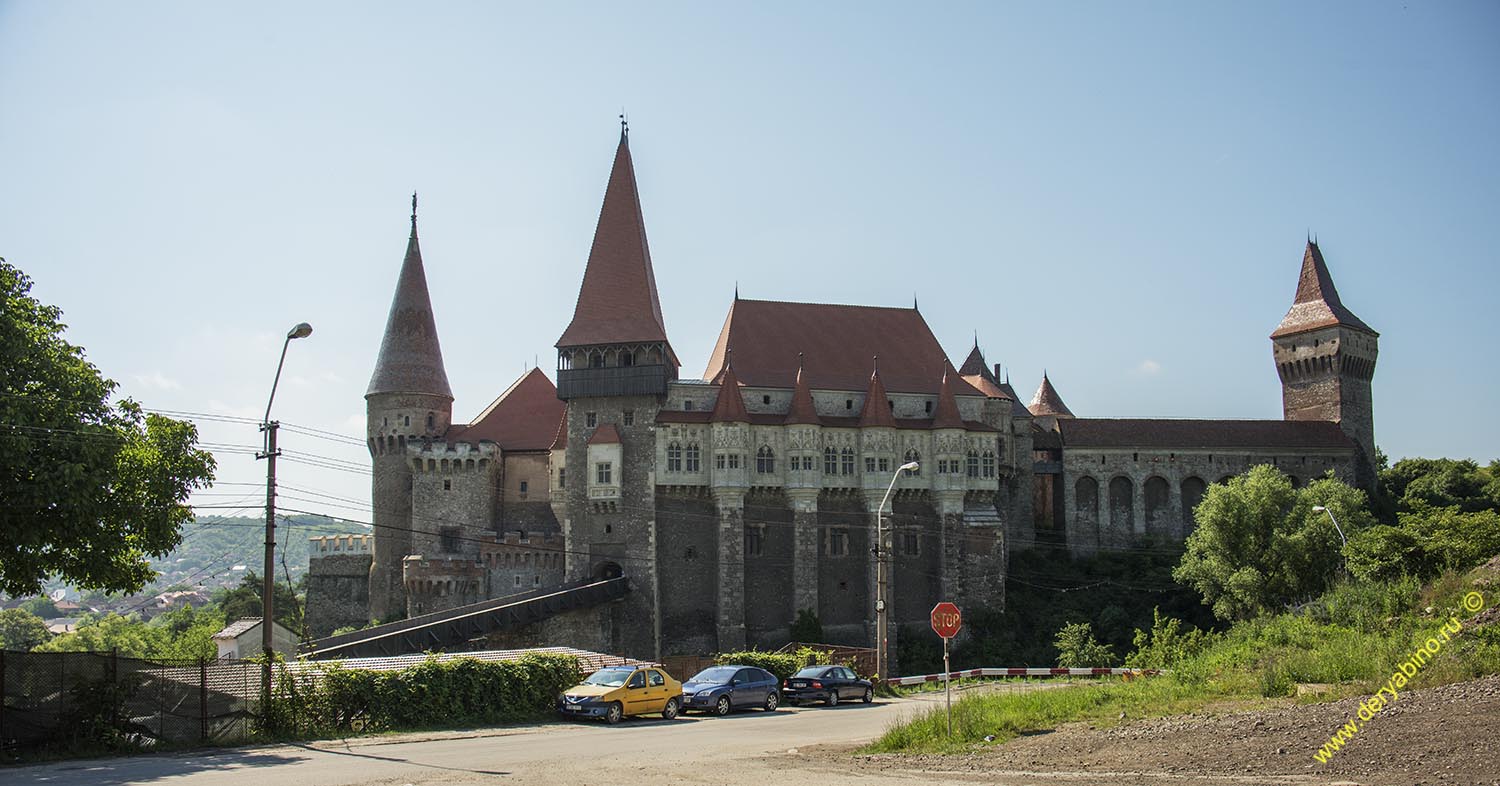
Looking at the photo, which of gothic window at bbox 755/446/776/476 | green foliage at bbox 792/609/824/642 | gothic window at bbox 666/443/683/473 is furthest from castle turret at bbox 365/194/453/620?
green foliage at bbox 792/609/824/642

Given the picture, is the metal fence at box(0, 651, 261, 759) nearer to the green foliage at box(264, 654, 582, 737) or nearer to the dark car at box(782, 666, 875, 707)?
the green foliage at box(264, 654, 582, 737)

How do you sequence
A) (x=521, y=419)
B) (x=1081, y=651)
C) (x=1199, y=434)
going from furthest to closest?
(x=1199, y=434), (x=521, y=419), (x=1081, y=651)

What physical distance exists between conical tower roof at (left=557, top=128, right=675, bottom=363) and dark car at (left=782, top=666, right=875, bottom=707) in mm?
27117

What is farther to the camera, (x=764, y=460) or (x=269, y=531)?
(x=764, y=460)

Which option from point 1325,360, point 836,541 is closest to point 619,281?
point 836,541

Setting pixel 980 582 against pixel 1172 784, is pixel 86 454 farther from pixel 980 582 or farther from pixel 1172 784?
pixel 980 582

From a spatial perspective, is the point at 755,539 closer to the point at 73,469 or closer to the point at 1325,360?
the point at 73,469

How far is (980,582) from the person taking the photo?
5825cm

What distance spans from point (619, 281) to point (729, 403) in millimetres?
7893

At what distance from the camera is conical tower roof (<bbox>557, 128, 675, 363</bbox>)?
57.8 m

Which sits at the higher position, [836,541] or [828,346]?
[828,346]

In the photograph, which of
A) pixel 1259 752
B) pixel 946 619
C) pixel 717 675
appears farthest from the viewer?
pixel 717 675

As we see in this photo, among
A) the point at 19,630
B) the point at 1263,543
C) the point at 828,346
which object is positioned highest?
the point at 828,346

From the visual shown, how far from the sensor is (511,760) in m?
19.4
